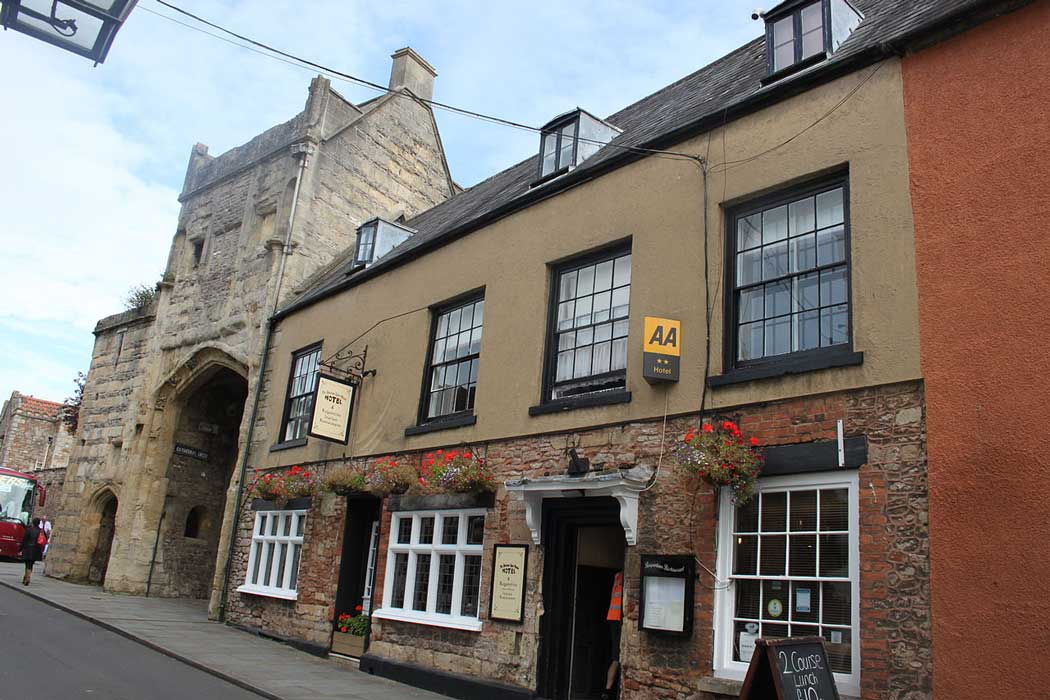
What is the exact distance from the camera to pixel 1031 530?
19.2ft

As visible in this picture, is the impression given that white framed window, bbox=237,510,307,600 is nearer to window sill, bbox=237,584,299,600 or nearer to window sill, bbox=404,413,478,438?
window sill, bbox=237,584,299,600

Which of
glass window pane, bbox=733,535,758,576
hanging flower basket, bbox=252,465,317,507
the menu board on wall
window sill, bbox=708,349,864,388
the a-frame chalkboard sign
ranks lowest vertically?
the a-frame chalkboard sign

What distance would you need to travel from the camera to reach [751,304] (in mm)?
8328

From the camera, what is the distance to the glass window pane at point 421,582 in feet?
37.1

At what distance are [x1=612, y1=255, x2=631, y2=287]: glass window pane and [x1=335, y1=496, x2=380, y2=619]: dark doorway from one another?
5.76 metres

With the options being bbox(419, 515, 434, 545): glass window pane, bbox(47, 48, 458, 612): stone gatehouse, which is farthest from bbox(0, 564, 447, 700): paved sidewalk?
bbox(47, 48, 458, 612): stone gatehouse

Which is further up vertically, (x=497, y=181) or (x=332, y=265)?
(x=497, y=181)

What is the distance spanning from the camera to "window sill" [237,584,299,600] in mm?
13867

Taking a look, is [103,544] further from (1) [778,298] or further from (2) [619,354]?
(1) [778,298]

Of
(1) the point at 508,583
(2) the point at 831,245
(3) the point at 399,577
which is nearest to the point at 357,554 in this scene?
(3) the point at 399,577

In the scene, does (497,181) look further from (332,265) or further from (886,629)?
(886,629)

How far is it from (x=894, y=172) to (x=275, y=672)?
9370 millimetres

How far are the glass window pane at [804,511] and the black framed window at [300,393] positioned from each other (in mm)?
10279

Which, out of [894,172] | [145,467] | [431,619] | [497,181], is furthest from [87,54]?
[145,467]
